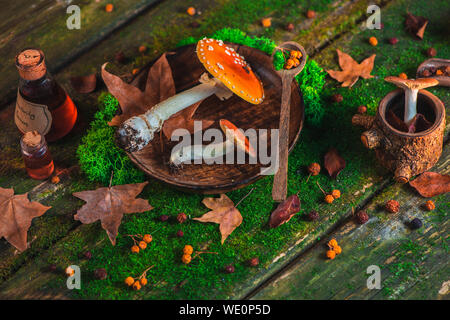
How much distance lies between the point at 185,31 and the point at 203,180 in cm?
94

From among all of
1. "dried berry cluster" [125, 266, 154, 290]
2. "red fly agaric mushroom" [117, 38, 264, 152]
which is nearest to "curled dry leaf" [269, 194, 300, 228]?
"red fly agaric mushroom" [117, 38, 264, 152]

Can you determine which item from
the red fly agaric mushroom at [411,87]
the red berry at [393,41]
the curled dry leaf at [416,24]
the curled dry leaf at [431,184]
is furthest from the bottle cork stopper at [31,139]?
the curled dry leaf at [416,24]

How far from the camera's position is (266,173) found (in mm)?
2201

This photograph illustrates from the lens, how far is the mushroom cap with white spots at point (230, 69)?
2170mm

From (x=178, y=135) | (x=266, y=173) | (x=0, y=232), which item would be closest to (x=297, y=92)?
(x=266, y=173)

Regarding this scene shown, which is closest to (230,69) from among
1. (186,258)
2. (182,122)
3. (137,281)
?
(182,122)

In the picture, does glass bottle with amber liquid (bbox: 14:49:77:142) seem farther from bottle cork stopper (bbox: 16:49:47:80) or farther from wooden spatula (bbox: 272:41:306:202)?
wooden spatula (bbox: 272:41:306:202)

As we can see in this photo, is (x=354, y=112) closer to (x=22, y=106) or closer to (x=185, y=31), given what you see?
(x=185, y=31)

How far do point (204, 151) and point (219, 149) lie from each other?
2.5 inches

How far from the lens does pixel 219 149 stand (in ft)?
7.40

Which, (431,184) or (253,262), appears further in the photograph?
(431,184)

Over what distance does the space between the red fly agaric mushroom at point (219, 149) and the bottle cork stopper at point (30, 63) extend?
0.65m

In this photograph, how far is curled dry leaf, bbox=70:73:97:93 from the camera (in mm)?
2615

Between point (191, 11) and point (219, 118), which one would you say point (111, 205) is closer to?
point (219, 118)
